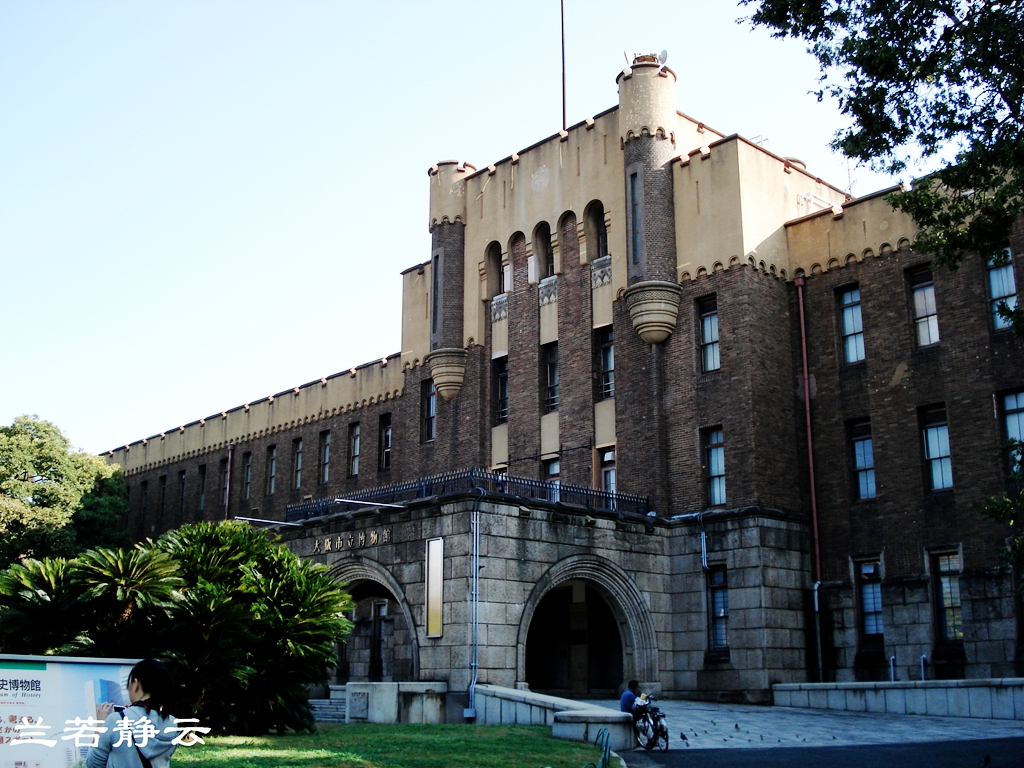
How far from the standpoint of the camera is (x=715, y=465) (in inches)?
1054

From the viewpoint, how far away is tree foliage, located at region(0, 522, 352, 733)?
1644 cm

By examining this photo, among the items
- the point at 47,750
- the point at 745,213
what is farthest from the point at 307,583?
the point at 745,213

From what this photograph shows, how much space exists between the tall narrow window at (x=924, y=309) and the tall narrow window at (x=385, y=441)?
18.7m

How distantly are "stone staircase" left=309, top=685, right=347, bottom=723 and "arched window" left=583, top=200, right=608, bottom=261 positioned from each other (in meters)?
12.9

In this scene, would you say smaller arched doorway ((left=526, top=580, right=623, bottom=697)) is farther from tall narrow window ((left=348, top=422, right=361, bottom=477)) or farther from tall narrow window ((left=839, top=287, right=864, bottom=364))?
tall narrow window ((left=348, top=422, right=361, bottom=477))

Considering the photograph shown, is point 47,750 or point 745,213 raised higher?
point 745,213

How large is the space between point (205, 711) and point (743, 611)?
42.6ft

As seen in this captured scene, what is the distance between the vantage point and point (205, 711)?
17.0 m

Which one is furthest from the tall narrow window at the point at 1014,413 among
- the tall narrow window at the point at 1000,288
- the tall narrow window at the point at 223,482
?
the tall narrow window at the point at 223,482

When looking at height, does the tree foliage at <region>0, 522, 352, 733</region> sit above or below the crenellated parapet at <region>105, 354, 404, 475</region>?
below

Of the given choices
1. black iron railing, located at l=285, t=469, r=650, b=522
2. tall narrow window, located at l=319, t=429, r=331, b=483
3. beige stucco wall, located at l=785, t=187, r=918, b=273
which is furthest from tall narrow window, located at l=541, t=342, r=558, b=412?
tall narrow window, located at l=319, t=429, r=331, b=483

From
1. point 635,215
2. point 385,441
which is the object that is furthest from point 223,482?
point 635,215

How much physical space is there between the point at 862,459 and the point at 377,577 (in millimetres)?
11676

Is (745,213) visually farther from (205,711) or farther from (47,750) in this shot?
(47,750)
